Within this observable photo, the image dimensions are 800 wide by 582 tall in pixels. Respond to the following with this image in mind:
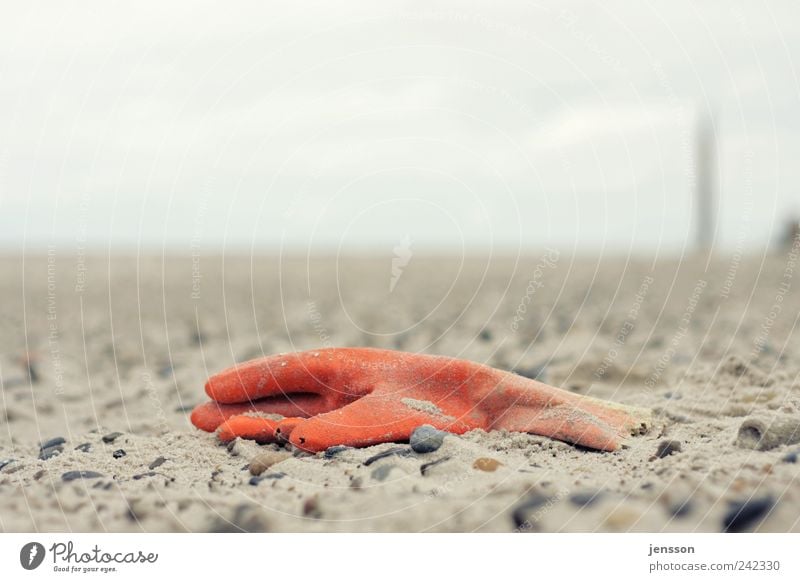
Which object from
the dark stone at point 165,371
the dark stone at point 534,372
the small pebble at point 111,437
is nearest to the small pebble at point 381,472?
the small pebble at point 111,437

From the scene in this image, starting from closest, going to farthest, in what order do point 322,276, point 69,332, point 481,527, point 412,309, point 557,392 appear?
point 481,527
point 557,392
point 69,332
point 412,309
point 322,276

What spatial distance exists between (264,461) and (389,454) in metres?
0.52

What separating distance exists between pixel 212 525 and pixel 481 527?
1.00m

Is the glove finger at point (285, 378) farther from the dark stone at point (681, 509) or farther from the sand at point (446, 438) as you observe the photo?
the dark stone at point (681, 509)

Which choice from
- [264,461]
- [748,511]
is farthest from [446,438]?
[748,511]

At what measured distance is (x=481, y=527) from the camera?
9.42ft

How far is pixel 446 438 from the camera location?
3432 mm

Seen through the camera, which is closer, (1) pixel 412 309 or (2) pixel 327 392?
(2) pixel 327 392
